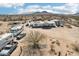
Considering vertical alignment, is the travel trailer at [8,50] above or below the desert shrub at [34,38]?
below

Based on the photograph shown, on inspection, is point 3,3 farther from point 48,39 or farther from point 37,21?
point 48,39

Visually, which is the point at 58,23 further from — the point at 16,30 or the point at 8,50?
the point at 8,50

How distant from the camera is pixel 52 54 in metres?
1.85

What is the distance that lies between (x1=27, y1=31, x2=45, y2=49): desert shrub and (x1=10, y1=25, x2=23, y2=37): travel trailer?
13 centimetres

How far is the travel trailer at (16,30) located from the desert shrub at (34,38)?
13 centimetres

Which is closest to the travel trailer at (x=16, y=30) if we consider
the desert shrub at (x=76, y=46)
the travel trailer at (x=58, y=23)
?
the travel trailer at (x=58, y=23)

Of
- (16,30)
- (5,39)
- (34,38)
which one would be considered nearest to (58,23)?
(34,38)

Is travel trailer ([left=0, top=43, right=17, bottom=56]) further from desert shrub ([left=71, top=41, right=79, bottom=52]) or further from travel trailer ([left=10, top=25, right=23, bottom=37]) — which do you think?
desert shrub ([left=71, top=41, right=79, bottom=52])

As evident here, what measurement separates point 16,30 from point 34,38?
240 mm

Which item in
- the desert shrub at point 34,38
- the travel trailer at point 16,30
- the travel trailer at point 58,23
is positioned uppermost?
the travel trailer at point 58,23

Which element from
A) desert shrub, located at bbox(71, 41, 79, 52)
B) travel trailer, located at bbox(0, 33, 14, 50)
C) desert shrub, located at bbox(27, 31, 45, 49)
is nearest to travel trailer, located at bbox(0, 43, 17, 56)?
travel trailer, located at bbox(0, 33, 14, 50)

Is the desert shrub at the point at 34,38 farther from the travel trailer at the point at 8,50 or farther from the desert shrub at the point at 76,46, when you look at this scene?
the desert shrub at the point at 76,46

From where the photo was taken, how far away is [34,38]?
74.6 inches

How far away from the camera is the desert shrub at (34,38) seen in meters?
1.89
